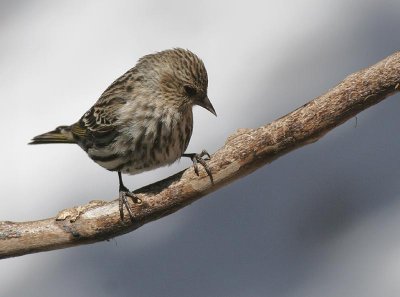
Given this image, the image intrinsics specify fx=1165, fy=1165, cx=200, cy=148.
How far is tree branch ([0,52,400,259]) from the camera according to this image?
307 centimetres

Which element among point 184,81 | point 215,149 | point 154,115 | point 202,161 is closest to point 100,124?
point 154,115

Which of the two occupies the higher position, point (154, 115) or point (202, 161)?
point (154, 115)

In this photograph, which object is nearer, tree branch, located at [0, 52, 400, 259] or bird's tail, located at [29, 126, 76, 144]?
tree branch, located at [0, 52, 400, 259]

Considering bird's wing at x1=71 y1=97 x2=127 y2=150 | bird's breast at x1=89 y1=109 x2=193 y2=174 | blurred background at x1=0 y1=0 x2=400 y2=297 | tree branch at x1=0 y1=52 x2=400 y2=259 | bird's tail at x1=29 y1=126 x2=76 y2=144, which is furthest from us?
blurred background at x1=0 y1=0 x2=400 y2=297

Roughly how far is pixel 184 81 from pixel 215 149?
1057 mm

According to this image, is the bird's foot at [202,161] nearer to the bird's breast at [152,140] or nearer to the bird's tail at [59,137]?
the bird's breast at [152,140]

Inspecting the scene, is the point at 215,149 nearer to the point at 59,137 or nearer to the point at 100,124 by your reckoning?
the point at 59,137

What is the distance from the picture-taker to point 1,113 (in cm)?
530

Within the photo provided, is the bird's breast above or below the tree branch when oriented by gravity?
above

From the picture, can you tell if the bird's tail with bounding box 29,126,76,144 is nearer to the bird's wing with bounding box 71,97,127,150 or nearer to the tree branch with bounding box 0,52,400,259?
the bird's wing with bounding box 71,97,127,150

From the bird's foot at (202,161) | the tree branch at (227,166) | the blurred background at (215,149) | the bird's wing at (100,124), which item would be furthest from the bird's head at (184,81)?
the blurred background at (215,149)

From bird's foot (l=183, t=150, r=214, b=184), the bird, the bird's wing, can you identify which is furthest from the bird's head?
bird's foot (l=183, t=150, r=214, b=184)

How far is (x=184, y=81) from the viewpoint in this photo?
3619 millimetres

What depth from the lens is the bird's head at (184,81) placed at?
3602 millimetres
